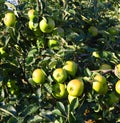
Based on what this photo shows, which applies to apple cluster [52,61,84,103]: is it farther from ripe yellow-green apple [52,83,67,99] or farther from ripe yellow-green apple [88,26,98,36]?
ripe yellow-green apple [88,26,98,36]

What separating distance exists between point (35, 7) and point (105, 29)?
55cm

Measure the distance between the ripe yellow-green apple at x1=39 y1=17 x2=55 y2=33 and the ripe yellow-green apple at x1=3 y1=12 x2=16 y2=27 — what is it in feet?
0.55

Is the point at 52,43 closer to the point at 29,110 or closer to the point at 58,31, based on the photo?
the point at 58,31

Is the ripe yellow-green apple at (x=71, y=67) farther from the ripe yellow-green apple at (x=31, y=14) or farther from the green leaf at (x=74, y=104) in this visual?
the ripe yellow-green apple at (x=31, y=14)

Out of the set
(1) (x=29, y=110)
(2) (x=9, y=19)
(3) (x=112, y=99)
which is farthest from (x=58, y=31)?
(1) (x=29, y=110)

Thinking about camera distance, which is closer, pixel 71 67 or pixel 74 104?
pixel 74 104

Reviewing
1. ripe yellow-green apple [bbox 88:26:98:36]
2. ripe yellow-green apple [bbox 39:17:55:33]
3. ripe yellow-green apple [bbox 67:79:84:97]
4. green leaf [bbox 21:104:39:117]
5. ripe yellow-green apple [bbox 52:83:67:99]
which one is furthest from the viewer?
ripe yellow-green apple [bbox 88:26:98:36]

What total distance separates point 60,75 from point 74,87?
4.9 inches

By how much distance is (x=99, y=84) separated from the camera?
6.68 feet

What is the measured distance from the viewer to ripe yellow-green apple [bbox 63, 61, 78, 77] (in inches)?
82.8

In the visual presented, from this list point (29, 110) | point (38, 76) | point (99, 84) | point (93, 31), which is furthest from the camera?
point (93, 31)

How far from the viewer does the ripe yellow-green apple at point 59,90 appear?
213 centimetres

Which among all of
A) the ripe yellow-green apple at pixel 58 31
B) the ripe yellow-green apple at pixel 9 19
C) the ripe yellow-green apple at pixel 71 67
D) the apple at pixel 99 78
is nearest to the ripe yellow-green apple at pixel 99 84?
the apple at pixel 99 78

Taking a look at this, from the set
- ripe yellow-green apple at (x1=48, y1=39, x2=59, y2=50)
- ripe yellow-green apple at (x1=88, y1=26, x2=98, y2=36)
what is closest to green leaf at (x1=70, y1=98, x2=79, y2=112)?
ripe yellow-green apple at (x1=48, y1=39, x2=59, y2=50)
